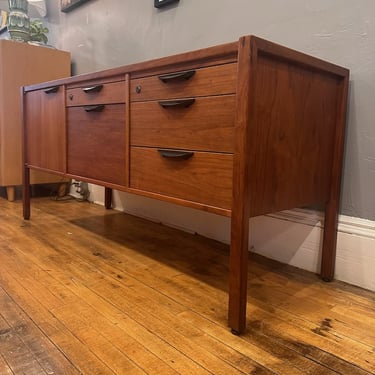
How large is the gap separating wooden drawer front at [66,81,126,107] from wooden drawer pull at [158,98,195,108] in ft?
0.73

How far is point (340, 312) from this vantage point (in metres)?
0.97

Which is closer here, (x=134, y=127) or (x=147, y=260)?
(x=134, y=127)

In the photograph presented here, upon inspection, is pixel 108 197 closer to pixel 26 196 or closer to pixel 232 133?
pixel 26 196

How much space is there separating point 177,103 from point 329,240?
0.63 m

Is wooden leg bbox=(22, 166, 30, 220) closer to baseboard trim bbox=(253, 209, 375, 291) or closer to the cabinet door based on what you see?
the cabinet door

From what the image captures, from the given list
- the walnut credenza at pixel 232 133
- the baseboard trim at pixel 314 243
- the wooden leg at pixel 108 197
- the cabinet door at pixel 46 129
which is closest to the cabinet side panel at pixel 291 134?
the walnut credenza at pixel 232 133

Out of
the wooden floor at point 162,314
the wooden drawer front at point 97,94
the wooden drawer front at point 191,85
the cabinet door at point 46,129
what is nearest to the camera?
the wooden floor at point 162,314

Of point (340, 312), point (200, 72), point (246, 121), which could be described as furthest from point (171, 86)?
point (340, 312)

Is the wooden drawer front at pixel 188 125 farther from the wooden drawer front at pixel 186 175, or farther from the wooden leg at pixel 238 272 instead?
the wooden leg at pixel 238 272

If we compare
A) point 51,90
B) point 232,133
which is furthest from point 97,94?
point 232,133

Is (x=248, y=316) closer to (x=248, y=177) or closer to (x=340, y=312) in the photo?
(x=340, y=312)

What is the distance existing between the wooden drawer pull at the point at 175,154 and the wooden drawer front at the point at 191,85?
147 millimetres

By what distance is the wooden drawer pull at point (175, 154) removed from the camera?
3.20ft

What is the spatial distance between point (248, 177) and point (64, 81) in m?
1.00
